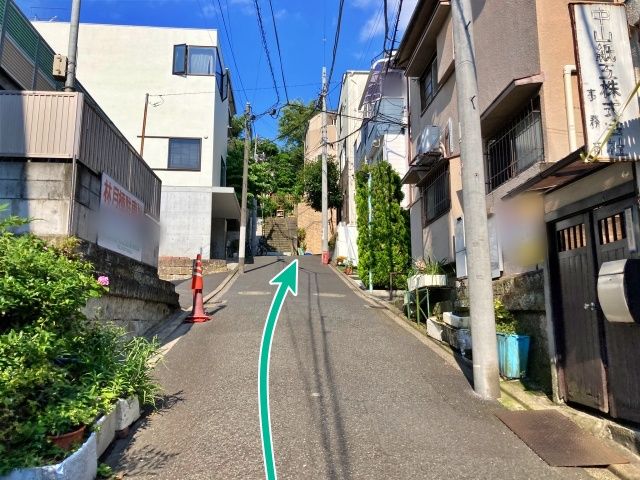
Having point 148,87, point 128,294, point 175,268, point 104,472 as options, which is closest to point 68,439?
point 104,472

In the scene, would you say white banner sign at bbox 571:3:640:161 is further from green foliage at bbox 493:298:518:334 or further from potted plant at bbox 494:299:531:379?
green foliage at bbox 493:298:518:334

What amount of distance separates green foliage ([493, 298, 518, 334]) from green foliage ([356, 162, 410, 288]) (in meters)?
8.49

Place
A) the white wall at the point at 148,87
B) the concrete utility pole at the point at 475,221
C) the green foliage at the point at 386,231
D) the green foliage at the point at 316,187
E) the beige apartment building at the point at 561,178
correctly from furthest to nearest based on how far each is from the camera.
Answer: the green foliage at the point at 316,187 < the white wall at the point at 148,87 < the green foliage at the point at 386,231 < the concrete utility pole at the point at 475,221 < the beige apartment building at the point at 561,178

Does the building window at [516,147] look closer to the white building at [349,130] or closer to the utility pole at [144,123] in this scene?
the utility pole at [144,123]

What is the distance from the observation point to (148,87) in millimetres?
23875

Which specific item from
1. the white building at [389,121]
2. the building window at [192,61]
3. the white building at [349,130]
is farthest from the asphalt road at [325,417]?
the white building at [349,130]

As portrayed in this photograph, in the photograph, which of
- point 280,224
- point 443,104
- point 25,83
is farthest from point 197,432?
point 280,224

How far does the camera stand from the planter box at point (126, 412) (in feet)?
16.8

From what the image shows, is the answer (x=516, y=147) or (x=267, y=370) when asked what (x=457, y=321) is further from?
(x=267, y=370)

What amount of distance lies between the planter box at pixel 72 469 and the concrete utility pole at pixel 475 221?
15.7ft

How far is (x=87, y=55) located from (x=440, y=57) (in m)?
18.5

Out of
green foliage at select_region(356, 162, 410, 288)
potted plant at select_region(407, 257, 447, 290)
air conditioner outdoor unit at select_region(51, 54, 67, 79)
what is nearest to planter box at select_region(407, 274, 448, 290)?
potted plant at select_region(407, 257, 447, 290)

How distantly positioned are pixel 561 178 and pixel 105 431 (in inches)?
227

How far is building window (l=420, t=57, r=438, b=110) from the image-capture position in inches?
528
